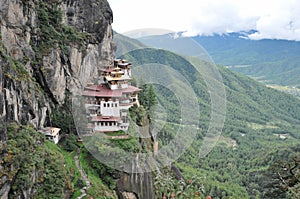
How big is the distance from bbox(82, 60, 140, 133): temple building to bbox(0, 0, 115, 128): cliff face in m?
2.05

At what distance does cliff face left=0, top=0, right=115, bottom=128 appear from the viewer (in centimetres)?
1977

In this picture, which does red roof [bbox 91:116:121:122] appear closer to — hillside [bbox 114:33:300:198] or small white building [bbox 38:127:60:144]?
small white building [bbox 38:127:60:144]

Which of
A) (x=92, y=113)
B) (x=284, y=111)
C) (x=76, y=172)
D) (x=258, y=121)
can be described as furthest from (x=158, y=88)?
(x=284, y=111)

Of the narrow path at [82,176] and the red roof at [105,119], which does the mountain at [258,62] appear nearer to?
the red roof at [105,119]

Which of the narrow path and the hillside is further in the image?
the hillside

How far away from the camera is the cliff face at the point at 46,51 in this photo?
19.8m

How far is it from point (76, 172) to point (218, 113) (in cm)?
879

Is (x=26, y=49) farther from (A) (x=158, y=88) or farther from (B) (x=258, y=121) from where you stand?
(B) (x=258, y=121)

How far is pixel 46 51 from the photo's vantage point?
79.7 ft

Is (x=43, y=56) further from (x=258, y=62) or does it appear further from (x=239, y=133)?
(x=258, y=62)

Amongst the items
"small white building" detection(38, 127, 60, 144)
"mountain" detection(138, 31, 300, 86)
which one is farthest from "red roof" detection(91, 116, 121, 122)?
"mountain" detection(138, 31, 300, 86)

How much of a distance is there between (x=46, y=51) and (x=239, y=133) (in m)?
45.4

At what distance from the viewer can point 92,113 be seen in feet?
80.6

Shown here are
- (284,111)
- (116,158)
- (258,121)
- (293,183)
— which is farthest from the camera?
(284,111)
